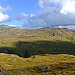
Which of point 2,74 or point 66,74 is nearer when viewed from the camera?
point 2,74

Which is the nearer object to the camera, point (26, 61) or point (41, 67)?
point (41, 67)

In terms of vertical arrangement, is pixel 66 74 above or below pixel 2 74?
below

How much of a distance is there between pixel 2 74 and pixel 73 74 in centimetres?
1894

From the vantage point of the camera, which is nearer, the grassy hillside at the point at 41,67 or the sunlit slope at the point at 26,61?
the grassy hillside at the point at 41,67

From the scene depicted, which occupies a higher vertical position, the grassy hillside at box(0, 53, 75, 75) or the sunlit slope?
the grassy hillside at box(0, 53, 75, 75)

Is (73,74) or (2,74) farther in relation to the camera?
(73,74)

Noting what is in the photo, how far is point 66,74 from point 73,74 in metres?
1.93

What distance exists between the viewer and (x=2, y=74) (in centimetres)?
2678

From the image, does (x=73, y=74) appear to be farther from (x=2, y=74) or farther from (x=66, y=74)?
(x=2, y=74)

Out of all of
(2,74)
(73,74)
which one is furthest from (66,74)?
(2,74)

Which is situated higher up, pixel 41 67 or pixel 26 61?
pixel 41 67

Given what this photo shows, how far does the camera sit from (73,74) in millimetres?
30297

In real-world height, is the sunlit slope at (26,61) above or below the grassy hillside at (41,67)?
below

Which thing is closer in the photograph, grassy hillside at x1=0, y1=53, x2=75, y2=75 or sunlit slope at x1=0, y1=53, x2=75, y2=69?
grassy hillside at x1=0, y1=53, x2=75, y2=75
